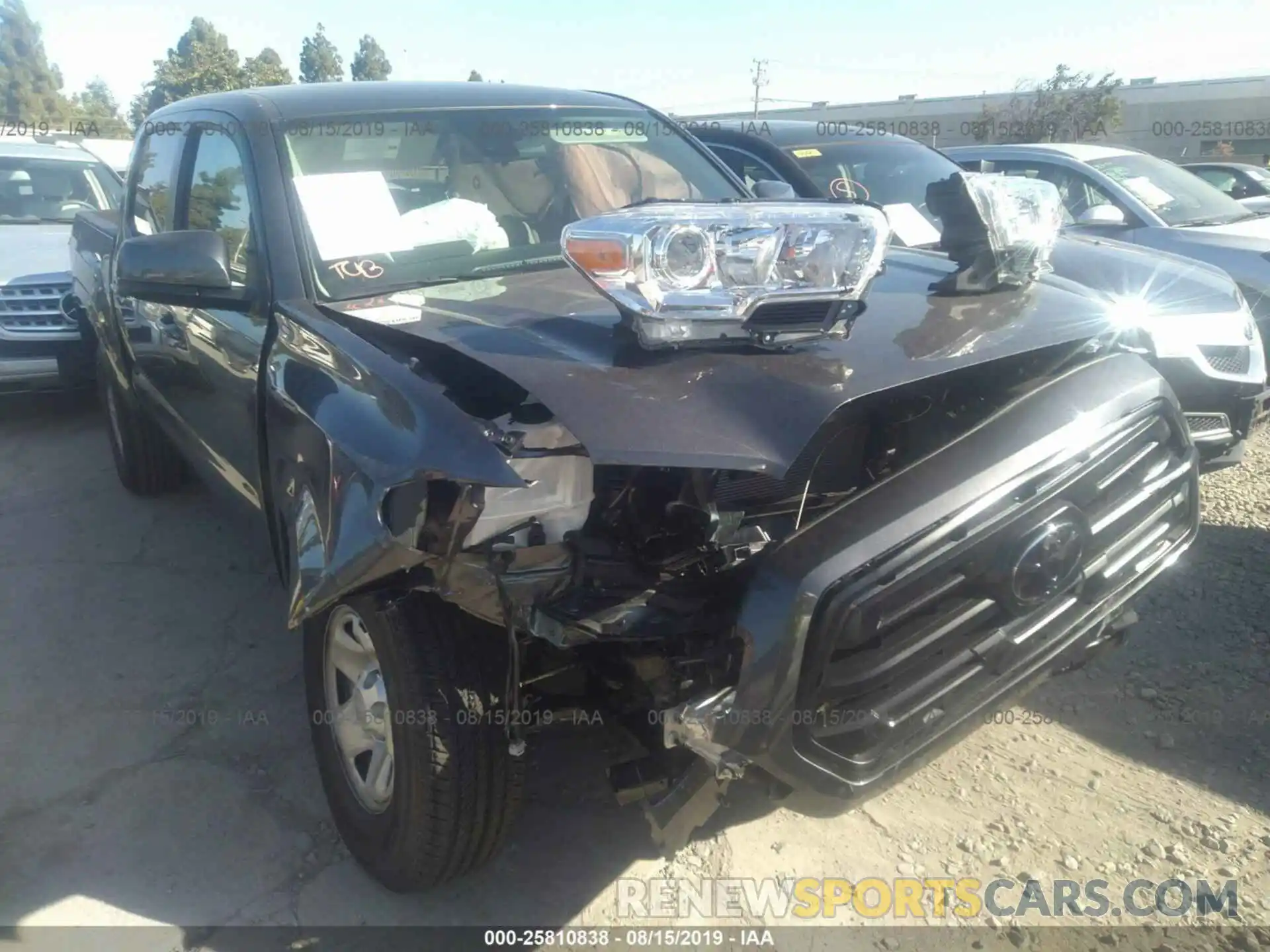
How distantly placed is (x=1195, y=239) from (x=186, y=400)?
214 inches

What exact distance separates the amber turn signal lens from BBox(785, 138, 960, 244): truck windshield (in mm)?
4228

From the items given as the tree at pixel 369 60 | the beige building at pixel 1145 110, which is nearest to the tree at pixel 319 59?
the tree at pixel 369 60

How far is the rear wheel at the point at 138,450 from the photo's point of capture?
4758mm

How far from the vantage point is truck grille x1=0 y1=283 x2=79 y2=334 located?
614 cm

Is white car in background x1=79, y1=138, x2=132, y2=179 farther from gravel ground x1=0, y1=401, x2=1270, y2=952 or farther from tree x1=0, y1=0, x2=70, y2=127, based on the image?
tree x1=0, y1=0, x2=70, y2=127

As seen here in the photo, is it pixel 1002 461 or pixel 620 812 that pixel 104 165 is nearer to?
pixel 620 812

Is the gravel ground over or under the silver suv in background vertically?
under

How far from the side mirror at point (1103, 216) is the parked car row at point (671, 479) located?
3589mm

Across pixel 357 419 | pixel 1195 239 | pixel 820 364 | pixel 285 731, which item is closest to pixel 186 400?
pixel 285 731

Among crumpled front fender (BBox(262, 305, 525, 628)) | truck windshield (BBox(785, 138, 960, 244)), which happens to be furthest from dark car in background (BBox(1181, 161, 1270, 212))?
crumpled front fender (BBox(262, 305, 525, 628))

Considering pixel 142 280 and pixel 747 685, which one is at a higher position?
pixel 142 280

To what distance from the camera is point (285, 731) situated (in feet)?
10.1

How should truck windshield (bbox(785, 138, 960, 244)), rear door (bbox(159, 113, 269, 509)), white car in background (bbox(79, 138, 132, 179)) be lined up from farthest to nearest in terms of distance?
white car in background (bbox(79, 138, 132, 179)), truck windshield (bbox(785, 138, 960, 244)), rear door (bbox(159, 113, 269, 509))

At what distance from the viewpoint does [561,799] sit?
8.96ft
